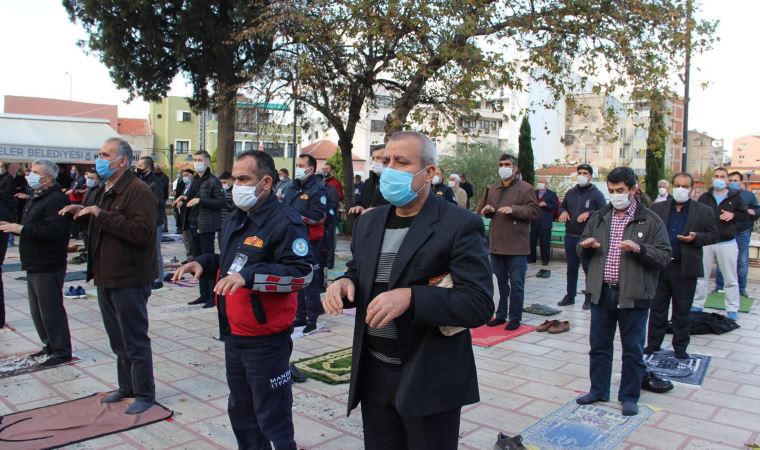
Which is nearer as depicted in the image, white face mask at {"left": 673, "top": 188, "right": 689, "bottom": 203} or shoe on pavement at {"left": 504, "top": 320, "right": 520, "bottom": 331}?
white face mask at {"left": 673, "top": 188, "right": 689, "bottom": 203}

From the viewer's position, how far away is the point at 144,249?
173 inches

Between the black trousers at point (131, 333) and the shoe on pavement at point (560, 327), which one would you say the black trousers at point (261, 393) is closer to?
the black trousers at point (131, 333)

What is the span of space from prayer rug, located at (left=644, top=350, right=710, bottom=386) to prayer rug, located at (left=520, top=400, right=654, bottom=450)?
3.27ft

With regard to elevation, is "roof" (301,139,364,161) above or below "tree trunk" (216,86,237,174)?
above

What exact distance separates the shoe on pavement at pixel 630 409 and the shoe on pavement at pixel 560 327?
2452mm

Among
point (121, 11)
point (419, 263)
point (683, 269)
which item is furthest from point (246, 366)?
point (121, 11)

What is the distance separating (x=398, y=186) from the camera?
92.0 inches

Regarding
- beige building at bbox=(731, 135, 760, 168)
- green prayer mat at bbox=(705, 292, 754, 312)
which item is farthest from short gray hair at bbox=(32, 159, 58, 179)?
beige building at bbox=(731, 135, 760, 168)

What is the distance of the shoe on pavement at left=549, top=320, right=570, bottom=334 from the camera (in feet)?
23.1

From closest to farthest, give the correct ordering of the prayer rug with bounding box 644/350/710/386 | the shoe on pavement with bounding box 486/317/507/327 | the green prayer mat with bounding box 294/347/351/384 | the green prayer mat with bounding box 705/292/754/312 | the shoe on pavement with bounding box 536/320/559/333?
the green prayer mat with bounding box 294/347/351/384 → the prayer rug with bounding box 644/350/710/386 → the shoe on pavement with bounding box 536/320/559/333 → the shoe on pavement with bounding box 486/317/507/327 → the green prayer mat with bounding box 705/292/754/312

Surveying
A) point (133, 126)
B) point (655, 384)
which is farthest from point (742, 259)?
point (133, 126)

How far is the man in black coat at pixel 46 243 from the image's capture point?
5203mm

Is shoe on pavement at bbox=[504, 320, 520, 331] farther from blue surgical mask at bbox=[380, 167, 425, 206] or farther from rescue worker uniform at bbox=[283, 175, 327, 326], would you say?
blue surgical mask at bbox=[380, 167, 425, 206]

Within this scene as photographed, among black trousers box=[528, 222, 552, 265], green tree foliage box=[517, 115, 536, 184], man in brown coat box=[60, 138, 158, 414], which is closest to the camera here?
man in brown coat box=[60, 138, 158, 414]
